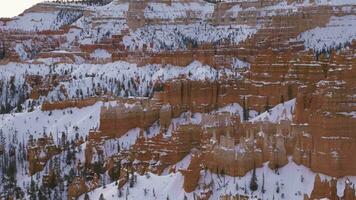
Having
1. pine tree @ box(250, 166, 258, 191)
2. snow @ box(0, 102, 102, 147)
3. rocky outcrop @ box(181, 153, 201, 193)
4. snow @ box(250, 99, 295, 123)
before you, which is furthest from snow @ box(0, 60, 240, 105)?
pine tree @ box(250, 166, 258, 191)

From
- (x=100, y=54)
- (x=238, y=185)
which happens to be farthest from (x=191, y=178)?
(x=100, y=54)

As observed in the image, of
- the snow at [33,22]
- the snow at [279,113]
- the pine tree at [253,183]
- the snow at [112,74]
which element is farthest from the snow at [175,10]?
the pine tree at [253,183]

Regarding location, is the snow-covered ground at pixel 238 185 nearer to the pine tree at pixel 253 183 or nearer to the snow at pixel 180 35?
the pine tree at pixel 253 183

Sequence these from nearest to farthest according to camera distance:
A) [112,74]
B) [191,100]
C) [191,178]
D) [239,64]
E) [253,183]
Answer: [253,183] → [191,178] → [191,100] → [239,64] → [112,74]

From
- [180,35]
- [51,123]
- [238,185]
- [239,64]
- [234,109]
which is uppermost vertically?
[180,35]

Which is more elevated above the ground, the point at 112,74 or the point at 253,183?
the point at 112,74

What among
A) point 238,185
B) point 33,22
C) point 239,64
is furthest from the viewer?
point 33,22

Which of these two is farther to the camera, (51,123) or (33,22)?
(33,22)

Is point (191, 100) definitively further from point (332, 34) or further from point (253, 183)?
point (332, 34)
